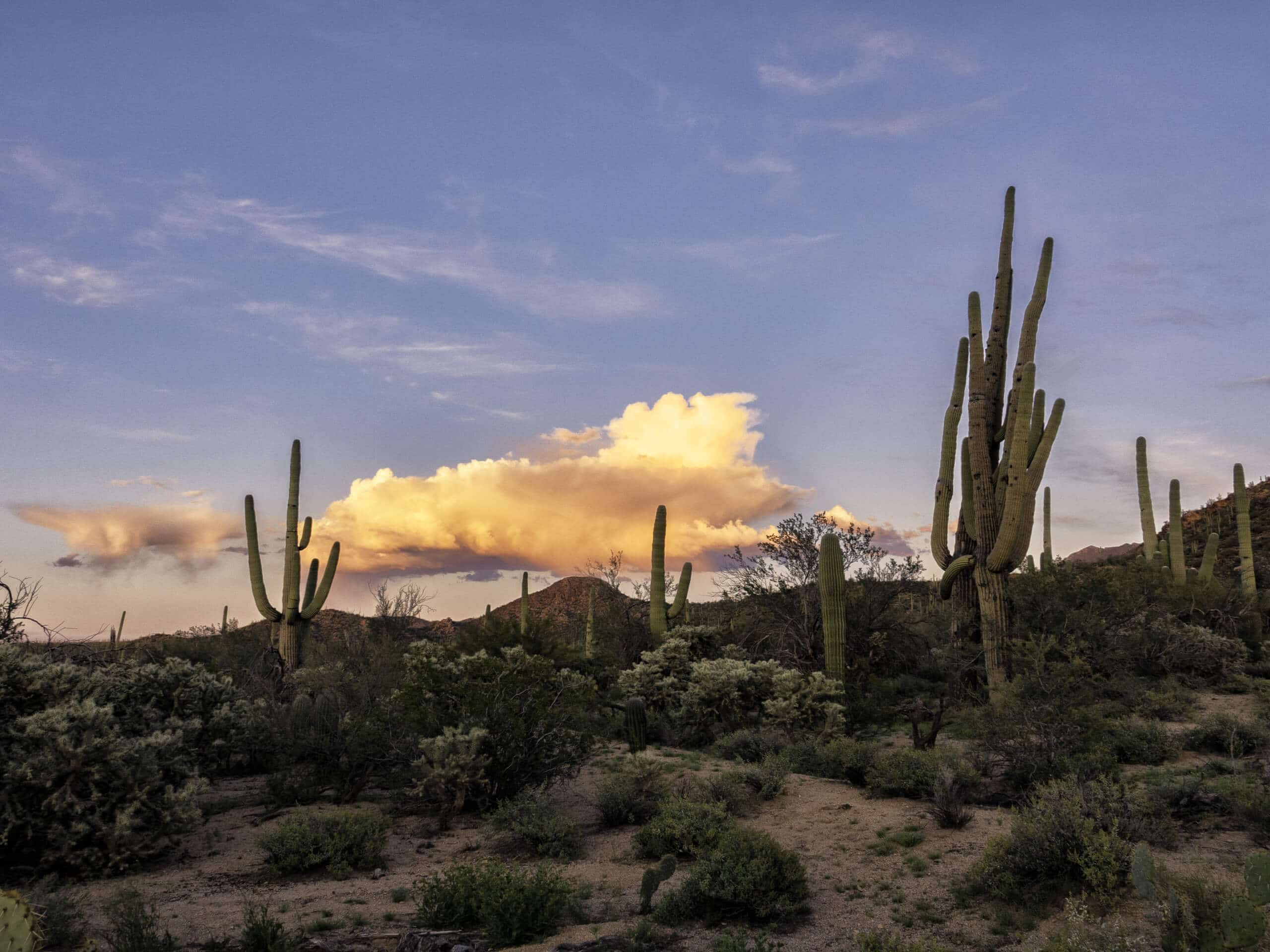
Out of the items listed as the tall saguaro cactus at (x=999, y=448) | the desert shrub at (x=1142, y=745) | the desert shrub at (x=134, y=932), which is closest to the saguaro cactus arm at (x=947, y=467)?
the tall saguaro cactus at (x=999, y=448)

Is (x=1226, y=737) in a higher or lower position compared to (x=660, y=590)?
lower

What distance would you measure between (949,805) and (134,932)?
8.10 m

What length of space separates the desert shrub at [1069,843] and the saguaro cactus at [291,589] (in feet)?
61.8

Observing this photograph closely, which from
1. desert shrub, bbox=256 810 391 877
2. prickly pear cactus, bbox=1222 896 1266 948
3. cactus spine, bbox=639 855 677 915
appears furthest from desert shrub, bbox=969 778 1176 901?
desert shrub, bbox=256 810 391 877

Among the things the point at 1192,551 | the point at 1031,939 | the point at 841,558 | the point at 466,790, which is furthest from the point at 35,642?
the point at 1192,551

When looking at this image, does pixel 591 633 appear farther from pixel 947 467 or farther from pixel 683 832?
pixel 683 832

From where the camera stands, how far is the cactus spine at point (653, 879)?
24.3ft

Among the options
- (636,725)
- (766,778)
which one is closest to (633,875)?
(766,778)

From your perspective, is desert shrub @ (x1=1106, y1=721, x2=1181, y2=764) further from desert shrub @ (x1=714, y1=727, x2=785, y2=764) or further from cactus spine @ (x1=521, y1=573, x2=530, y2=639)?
cactus spine @ (x1=521, y1=573, x2=530, y2=639)

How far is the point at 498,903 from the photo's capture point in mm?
7070

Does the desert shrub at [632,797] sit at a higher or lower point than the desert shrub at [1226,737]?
lower

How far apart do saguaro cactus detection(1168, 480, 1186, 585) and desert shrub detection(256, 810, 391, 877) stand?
23.3m

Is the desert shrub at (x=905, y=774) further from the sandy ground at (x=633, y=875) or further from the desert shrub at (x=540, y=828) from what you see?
the desert shrub at (x=540, y=828)

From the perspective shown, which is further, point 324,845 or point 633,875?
point 324,845
